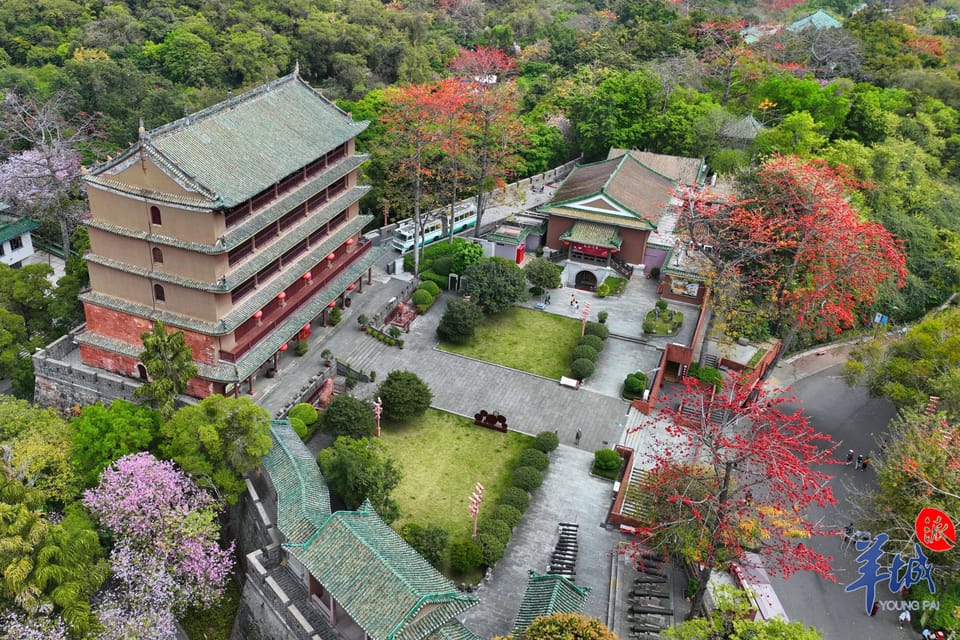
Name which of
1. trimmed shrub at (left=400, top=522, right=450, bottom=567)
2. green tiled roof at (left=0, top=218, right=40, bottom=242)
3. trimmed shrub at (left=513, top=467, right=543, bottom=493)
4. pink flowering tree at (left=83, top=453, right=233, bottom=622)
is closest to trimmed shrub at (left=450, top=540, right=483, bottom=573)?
trimmed shrub at (left=400, top=522, right=450, bottom=567)

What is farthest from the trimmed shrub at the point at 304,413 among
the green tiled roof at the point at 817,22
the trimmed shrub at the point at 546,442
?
the green tiled roof at the point at 817,22

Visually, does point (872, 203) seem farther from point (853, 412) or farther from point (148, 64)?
point (148, 64)

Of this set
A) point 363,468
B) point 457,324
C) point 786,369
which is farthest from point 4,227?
point 786,369

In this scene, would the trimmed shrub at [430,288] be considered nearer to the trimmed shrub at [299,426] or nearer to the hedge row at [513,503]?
the hedge row at [513,503]

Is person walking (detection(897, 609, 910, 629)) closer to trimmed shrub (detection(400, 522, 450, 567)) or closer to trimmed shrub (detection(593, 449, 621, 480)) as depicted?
trimmed shrub (detection(593, 449, 621, 480))

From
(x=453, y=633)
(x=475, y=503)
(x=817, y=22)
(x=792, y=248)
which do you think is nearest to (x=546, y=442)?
(x=475, y=503)
